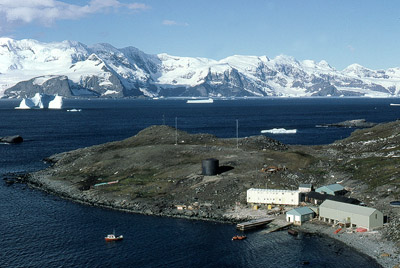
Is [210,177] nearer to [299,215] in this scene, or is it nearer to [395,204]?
[299,215]

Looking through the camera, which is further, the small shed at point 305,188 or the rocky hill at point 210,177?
the small shed at point 305,188

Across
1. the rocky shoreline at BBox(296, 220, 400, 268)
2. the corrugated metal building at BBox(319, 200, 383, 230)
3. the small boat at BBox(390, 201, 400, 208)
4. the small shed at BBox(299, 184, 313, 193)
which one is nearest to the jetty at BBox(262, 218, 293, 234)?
the rocky shoreline at BBox(296, 220, 400, 268)

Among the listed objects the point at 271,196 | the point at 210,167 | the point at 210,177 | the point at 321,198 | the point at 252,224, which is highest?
the point at 210,167

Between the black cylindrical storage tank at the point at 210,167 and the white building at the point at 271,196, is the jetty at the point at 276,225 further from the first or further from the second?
the black cylindrical storage tank at the point at 210,167

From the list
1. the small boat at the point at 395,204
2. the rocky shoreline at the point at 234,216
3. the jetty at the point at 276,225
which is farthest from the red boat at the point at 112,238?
the small boat at the point at 395,204

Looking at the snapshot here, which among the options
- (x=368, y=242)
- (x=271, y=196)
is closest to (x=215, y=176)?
(x=271, y=196)

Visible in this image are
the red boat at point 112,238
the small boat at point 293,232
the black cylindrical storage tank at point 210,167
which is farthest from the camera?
the black cylindrical storage tank at point 210,167
